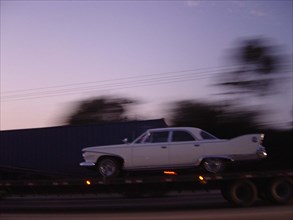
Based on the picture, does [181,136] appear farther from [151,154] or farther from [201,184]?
[201,184]

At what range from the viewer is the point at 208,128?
33969mm

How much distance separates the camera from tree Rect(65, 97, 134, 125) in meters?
51.0

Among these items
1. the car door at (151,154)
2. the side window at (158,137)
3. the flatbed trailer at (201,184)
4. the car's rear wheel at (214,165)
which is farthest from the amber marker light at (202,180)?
the side window at (158,137)

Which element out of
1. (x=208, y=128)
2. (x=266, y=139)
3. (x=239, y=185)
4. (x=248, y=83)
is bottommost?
(x=239, y=185)

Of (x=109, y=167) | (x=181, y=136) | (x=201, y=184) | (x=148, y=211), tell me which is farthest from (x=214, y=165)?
(x=109, y=167)

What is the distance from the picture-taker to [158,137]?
14.7 metres

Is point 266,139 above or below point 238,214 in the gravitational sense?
above

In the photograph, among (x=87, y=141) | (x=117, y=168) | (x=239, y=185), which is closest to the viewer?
(x=239, y=185)

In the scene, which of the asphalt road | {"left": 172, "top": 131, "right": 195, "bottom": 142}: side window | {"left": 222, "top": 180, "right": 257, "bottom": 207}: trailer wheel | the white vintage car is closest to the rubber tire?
the white vintage car

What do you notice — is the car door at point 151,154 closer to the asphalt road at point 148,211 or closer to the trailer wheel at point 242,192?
the asphalt road at point 148,211

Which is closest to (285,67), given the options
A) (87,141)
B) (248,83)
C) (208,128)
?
(248,83)

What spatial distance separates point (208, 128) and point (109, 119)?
19012 mm

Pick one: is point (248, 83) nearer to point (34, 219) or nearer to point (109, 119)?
point (109, 119)

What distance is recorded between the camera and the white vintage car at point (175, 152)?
1394cm
